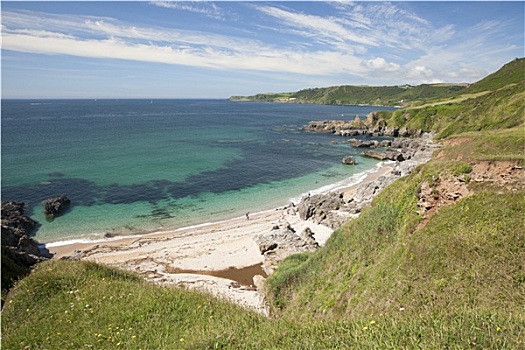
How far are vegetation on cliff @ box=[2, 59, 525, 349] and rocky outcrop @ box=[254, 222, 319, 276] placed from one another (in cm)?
957

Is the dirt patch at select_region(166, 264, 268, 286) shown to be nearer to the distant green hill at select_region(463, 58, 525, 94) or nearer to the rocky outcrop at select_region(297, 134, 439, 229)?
the rocky outcrop at select_region(297, 134, 439, 229)

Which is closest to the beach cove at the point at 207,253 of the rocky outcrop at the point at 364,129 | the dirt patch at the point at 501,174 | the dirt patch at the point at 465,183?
→ the dirt patch at the point at 465,183

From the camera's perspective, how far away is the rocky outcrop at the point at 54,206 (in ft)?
140

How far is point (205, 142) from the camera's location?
10306cm

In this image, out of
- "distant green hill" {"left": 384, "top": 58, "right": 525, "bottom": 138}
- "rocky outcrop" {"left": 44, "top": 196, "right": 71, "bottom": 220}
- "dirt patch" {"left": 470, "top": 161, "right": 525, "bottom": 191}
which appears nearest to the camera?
"dirt patch" {"left": 470, "top": 161, "right": 525, "bottom": 191}

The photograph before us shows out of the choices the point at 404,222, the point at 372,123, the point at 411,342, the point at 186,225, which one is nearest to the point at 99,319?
the point at 411,342

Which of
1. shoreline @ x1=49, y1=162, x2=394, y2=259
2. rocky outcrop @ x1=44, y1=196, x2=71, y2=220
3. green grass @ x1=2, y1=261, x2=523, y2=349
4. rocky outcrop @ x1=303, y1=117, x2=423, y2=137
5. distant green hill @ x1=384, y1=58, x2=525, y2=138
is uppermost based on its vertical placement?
distant green hill @ x1=384, y1=58, x2=525, y2=138

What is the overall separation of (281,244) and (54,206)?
33.8 m

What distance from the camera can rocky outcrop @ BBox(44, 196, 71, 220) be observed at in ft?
140

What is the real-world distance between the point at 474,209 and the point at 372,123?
130 meters

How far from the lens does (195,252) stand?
1318 inches

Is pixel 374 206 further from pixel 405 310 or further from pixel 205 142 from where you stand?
pixel 205 142

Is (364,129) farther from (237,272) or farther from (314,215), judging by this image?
(237,272)

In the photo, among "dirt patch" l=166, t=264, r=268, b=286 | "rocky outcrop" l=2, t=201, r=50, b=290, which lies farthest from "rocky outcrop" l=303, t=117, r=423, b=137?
"rocky outcrop" l=2, t=201, r=50, b=290
